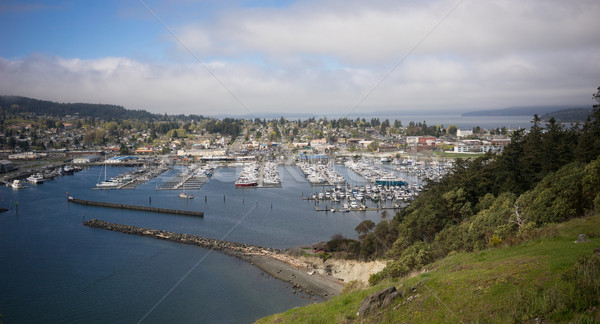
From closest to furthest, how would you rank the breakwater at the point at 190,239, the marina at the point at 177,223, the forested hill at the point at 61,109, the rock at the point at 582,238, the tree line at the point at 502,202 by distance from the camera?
the rock at the point at 582,238
the tree line at the point at 502,202
the marina at the point at 177,223
the breakwater at the point at 190,239
the forested hill at the point at 61,109

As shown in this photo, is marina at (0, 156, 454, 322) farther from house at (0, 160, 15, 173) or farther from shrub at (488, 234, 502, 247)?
house at (0, 160, 15, 173)

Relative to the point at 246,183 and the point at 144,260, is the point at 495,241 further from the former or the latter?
the point at 246,183

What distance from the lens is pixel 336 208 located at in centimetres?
1392

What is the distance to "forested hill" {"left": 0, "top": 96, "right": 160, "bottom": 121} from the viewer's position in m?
59.8

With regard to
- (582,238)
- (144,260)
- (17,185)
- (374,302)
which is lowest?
(144,260)

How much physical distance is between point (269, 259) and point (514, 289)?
6919mm

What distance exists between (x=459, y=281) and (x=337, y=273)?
A: 503 centimetres

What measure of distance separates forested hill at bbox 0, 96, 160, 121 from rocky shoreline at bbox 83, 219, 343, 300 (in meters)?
59.3

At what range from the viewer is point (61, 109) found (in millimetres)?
67000

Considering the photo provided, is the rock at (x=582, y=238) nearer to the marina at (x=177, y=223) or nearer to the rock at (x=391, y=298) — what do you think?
the rock at (x=391, y=298)

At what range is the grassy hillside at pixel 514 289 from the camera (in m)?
2.24

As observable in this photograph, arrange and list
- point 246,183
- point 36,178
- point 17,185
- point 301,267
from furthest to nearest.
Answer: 1. point 36,178
2. point 246,183
3. point 17,185
4. point 301,267

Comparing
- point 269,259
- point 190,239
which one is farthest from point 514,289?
point 190,239

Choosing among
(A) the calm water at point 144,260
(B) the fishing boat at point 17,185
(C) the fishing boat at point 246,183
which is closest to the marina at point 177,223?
(A) the calm water at point 144,260
